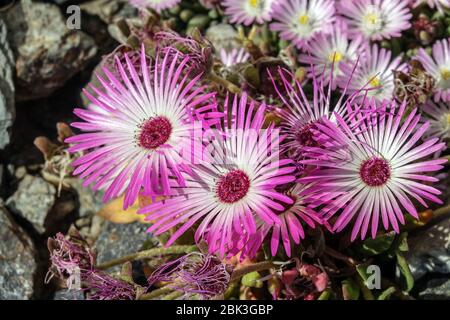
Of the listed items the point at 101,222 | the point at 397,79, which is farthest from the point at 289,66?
the point at 101,222

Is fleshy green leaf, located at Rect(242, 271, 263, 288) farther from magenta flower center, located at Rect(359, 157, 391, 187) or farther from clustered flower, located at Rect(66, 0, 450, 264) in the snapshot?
magenta flower center, located at Rect(359, 157, 391, 187)

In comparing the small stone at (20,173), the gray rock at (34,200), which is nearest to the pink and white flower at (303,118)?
the gray rock at (34,200)

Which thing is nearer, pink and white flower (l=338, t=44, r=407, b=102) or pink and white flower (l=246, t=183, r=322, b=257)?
pink and white flower (l=246, t=183, r=322, b=257)

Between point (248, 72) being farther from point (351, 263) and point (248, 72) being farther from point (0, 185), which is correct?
point (0, 185)

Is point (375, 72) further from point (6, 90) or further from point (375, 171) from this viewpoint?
point (6, 90)

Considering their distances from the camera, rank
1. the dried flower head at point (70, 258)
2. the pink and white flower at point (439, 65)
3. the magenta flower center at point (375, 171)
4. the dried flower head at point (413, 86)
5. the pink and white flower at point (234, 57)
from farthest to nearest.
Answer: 1. the pink and white flower at point (234, 57)
2. the pink and white flower at point (439, 65)
3. the dried flower head at point (413, 86)
4. the dried flower head at point (70, 258)
5. the magenta flower center at point (375, 171)

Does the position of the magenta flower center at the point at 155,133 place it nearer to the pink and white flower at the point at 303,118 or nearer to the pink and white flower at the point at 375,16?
the pink and white flower at the point at 303,118

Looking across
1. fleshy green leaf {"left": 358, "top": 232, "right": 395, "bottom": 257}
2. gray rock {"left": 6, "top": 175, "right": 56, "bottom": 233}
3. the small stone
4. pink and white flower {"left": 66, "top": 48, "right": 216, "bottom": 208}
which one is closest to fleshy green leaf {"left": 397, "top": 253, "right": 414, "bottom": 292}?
fleshy green leaf {"left": 358, "top": 232, "right": 395, "bottom": 257}
